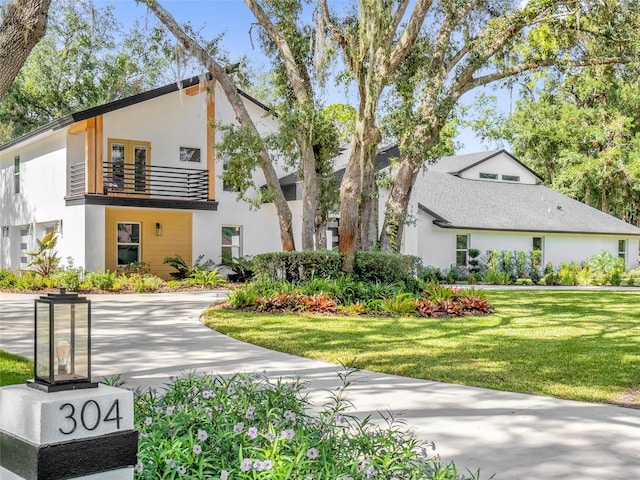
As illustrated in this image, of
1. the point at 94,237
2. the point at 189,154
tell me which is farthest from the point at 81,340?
the point at 189,154

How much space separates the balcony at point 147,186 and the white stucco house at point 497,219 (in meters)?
5.98

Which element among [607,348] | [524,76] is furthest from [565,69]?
[607,348]

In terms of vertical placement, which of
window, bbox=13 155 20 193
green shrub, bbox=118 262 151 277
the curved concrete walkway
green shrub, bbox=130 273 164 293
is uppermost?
window, bbox=13 155 20 193

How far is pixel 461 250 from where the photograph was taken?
85.1 ft

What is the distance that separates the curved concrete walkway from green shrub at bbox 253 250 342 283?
4.62m

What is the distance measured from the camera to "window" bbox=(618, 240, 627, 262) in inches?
1197

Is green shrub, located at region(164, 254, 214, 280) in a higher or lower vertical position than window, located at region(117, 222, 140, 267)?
lower

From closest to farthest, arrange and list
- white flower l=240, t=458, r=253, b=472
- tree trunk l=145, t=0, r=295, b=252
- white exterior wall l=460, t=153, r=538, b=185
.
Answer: white flower l=240, t=458, r=253, b=472, tree trunk l=145, t=0, r=295, b=252, white exterior wall l=460, t=153, r=538, b=185

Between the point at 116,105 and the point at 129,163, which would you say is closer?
the point at 116,105

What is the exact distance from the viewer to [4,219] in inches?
1003

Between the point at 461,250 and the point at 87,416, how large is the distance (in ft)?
78.2

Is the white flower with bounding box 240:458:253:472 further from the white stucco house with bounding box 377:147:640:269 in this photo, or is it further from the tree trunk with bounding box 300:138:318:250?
the white stucco house with bounding box 377:147:640:269

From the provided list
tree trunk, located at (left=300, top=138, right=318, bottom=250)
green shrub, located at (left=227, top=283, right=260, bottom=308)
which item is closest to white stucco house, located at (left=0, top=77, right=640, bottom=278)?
tree trunk, located at (left=300, top=138, right=318, bottom=250)

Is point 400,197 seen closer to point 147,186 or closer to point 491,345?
point 491,345
